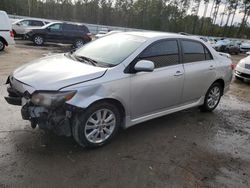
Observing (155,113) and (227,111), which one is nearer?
(155,113)

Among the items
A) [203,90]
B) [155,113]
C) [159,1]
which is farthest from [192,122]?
[159,1]

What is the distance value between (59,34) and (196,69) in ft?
44.1

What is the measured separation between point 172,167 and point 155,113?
3.87ft

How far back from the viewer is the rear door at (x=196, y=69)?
4977 mm

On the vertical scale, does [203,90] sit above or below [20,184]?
above

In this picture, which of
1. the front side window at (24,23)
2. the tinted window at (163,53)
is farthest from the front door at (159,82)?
the front side window at (24,23)

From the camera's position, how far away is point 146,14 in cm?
5328

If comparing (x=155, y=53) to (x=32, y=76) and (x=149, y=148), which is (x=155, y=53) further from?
(x=32, y=76)

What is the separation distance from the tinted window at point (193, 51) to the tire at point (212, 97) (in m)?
0.77

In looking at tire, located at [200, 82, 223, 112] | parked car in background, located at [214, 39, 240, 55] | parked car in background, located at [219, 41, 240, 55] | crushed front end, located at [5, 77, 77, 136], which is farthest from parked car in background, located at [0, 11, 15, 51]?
parked car in background, located at [219, 41, 240, 55]

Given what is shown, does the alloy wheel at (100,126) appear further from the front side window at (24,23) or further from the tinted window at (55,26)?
the front side window at (24,23)

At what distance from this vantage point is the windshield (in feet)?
13.7

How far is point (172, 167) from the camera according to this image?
362cm

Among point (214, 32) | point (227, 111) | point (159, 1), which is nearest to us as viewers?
point (227, 111)
